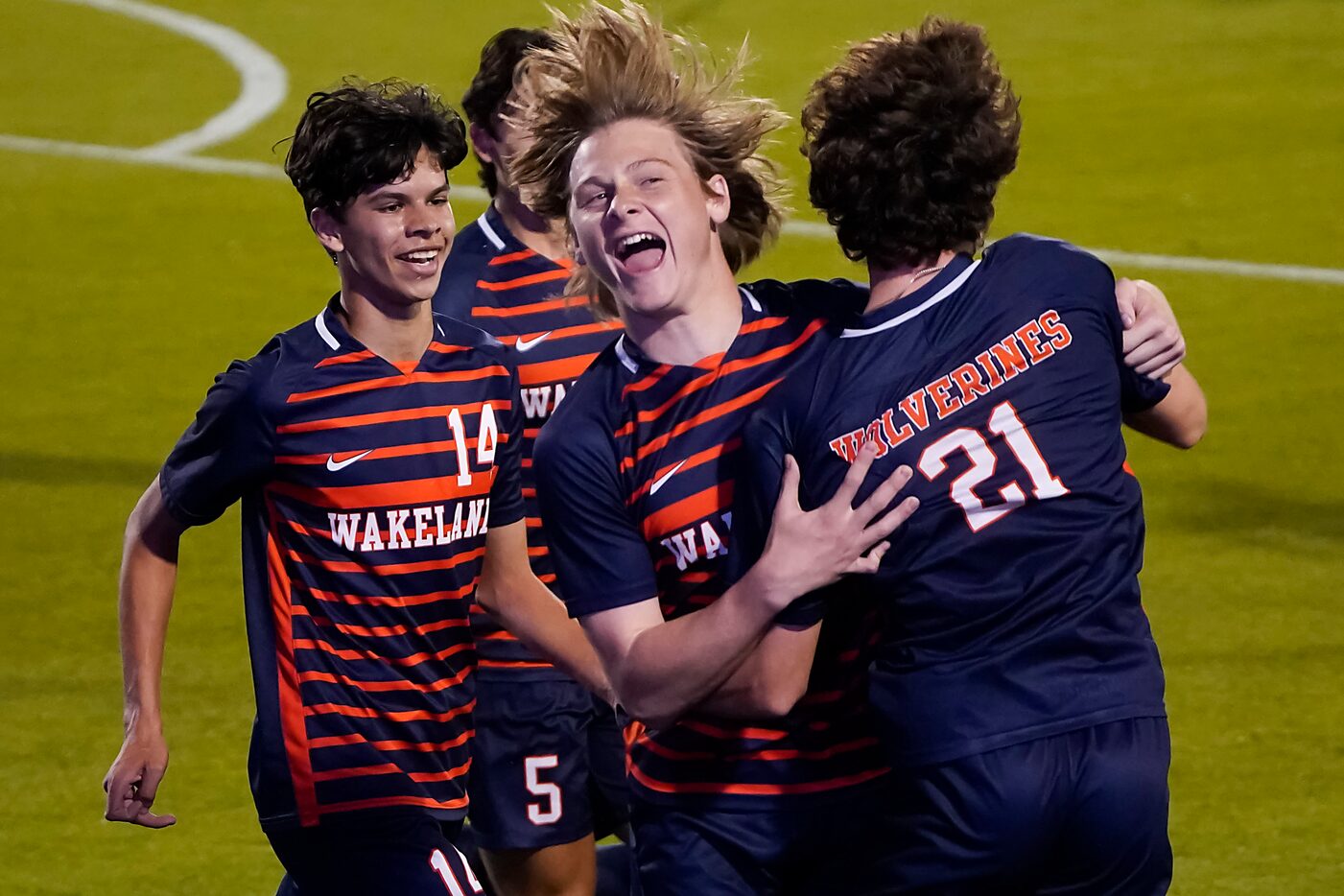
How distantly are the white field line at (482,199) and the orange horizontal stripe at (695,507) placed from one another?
691 cm

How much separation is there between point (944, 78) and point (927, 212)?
220mm

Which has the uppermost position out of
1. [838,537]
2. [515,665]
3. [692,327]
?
[692,327]

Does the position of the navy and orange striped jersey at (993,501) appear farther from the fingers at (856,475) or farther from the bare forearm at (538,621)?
the bare forearm at (538,621)

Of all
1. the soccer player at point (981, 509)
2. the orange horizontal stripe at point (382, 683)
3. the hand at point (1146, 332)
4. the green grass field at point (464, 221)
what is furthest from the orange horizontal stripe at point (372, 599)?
the green grass field at point (464, 221)

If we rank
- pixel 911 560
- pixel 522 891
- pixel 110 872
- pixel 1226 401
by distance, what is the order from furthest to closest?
pixel 1226 401 → pixel 110 872 → pixel 522 891 → pixel 911 560

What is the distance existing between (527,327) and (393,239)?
3.40ft

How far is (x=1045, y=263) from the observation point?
11.9ft

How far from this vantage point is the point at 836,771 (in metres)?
3.82

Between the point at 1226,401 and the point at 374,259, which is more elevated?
the point at 374,259

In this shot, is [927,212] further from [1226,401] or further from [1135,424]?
[1226,401]

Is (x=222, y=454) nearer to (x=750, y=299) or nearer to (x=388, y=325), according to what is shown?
(x=388, y=325)

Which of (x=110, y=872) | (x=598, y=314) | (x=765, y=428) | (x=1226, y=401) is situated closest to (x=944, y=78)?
(x=765, y=428)

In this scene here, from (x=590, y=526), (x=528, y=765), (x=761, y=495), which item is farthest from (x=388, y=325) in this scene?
(x=528, y=765)

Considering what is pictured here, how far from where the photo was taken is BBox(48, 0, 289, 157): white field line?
1495 cm
